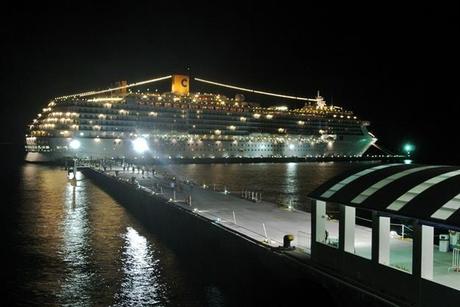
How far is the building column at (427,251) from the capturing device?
29.3 ft

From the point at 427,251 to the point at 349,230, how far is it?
2.13 metres

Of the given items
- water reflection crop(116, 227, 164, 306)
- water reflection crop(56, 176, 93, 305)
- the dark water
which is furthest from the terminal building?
water reflection crop(56, 176, 93, 305)

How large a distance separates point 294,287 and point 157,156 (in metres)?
83.2

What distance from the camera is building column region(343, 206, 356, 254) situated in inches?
431

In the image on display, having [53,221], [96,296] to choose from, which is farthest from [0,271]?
[53,221]

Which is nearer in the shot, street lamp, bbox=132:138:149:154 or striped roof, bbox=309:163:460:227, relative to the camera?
striped roof, bbox=309:163:460:227

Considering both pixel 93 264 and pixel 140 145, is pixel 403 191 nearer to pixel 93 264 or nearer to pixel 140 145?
pixel 93 264

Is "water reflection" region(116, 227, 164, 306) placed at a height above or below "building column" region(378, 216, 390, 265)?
below

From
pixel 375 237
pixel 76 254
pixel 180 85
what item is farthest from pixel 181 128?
pixel 375 237

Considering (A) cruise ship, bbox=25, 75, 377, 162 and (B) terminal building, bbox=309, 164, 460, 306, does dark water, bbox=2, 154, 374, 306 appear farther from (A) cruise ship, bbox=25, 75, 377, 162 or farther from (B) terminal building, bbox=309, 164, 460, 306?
(A) cruise ship, bbox=25, 75, 377, 162

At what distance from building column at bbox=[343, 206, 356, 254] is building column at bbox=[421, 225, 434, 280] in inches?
81.4

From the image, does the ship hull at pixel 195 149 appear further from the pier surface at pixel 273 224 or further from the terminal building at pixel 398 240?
the terminal building at pixel 398 240

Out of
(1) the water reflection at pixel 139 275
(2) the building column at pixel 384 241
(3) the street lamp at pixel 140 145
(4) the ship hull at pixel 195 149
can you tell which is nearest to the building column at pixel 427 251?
(2) the building column at pixel 384 241

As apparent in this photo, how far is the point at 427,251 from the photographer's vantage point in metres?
9.02
